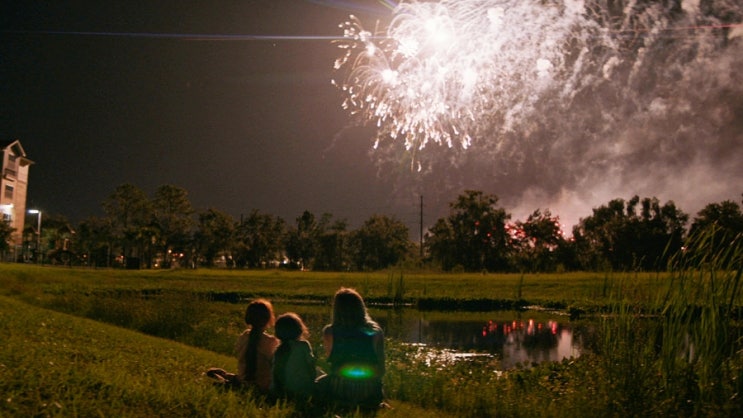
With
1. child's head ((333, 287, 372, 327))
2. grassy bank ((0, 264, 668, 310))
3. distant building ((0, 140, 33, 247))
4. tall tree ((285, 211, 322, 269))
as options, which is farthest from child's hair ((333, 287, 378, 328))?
tall tree ((285, 211, 322, 269))

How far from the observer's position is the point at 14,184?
61062mm

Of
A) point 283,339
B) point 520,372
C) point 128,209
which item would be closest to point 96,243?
point 128,209

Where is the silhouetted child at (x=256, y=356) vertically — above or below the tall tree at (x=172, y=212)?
below

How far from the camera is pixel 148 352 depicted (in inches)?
503

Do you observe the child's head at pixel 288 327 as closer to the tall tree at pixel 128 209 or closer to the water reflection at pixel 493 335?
the water reflection at pixel 493 335

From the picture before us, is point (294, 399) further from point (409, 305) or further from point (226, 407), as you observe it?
point (409, 305)

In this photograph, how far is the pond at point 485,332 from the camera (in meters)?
19.8

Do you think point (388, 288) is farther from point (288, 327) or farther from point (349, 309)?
point (349, 309)

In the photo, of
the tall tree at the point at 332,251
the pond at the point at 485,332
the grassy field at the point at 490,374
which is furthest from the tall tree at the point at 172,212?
the grassy field at the point at 490,374

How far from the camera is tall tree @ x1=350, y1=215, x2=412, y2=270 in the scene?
10644 cm

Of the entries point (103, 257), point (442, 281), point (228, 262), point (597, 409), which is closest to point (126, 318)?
point (597, 409)

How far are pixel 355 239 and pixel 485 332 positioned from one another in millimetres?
83256

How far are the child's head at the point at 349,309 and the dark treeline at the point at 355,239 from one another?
188ft

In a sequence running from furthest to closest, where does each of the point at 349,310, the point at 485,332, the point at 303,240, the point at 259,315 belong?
the point at 303,240, the point at 485,332, the point at 259,315, the point at 349,310
